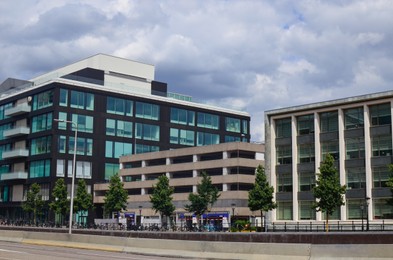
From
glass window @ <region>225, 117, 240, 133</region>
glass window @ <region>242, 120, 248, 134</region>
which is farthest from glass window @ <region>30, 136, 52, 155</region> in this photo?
glass window @ <region>242, 120, 248, 134</region>

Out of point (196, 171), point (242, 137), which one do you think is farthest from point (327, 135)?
point (242, 137)

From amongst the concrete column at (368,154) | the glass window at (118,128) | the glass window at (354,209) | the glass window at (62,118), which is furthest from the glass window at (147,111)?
the concrete column at (368,154)

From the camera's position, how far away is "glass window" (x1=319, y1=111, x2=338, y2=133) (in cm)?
6862

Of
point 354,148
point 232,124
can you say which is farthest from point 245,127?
point 354,148

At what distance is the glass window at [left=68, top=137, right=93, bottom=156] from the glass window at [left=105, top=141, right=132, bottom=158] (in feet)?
12.5

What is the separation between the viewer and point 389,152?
208 feet

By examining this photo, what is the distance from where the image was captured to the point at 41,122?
111062 millimetres

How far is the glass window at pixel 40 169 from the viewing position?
4230 inches

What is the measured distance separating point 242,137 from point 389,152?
67211mm

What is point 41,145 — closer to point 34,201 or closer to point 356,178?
point 34,201

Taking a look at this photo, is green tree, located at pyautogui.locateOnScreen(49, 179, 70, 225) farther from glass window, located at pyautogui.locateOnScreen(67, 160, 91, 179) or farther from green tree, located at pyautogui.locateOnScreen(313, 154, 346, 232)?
green tree, located at pyautogui.locateOnScreen(313, 154, 346, 232)

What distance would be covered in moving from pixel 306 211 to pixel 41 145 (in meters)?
59.0

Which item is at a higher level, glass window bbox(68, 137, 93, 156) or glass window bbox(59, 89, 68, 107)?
glass window bbox(59, 89, 68, 107)

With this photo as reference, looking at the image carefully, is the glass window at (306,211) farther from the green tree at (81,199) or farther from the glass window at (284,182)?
the green tree at (81,199)
